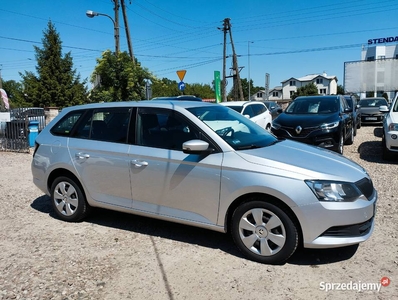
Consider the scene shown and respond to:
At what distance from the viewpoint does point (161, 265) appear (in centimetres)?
341

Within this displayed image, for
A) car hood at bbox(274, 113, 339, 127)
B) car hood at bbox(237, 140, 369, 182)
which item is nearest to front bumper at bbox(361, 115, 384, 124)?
car hood at bbox(274, 113, 339, 127)

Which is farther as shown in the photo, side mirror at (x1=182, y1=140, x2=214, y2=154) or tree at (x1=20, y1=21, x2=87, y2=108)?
tree at (x1=20, y1=21, x2=87, y2=108)

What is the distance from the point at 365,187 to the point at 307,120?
203 inches

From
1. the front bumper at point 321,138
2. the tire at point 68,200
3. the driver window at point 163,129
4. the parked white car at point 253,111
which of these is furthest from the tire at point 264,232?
the parked white car at point 253,111

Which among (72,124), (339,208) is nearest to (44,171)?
(72,124)

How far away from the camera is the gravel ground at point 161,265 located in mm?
2939

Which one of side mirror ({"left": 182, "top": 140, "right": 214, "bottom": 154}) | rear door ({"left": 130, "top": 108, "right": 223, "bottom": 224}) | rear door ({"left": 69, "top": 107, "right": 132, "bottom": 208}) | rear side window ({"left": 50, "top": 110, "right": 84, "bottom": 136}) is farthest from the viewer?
rear side window ({"left": 50, "top": 110, "right": 84, "bottom": 136})

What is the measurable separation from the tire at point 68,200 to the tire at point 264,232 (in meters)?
2.25

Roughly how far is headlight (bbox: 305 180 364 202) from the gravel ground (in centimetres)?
73

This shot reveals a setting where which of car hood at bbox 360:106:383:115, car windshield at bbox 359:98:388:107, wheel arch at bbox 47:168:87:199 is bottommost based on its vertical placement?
wheel arch at bbox 47:168:87:199

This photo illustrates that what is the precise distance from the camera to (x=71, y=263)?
138 inches

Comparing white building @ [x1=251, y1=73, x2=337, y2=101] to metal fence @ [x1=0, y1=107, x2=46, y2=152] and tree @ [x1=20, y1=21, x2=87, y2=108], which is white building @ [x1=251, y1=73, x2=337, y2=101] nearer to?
tree @ [x1=20, y1=21, x2=87, y2=108]

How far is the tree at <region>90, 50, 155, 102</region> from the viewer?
16.8m

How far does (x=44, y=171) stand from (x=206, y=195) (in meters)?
2.63
